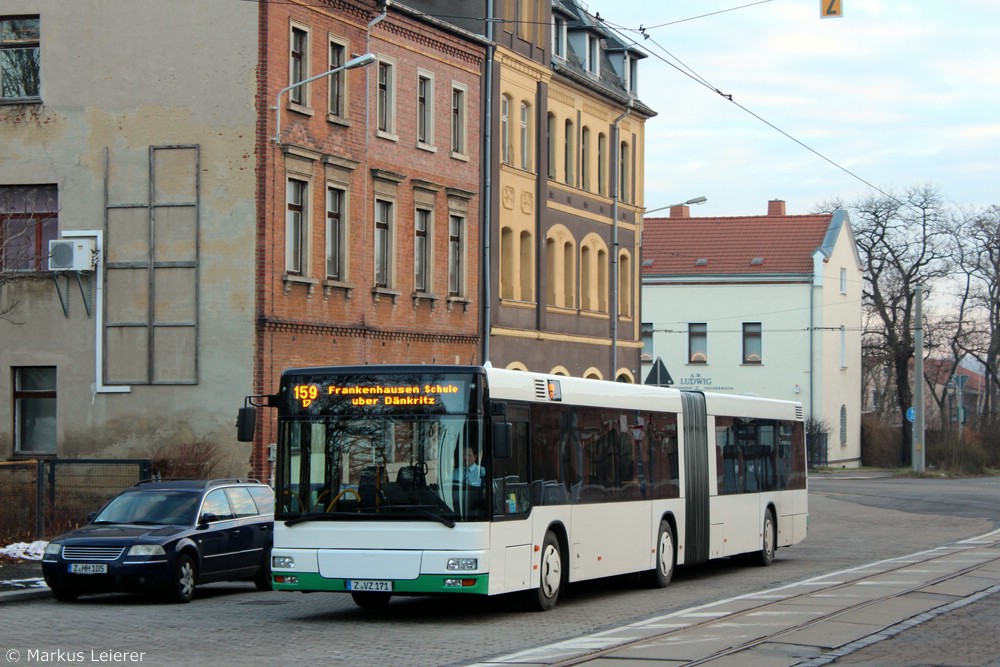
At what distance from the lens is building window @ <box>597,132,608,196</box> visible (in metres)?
47.1

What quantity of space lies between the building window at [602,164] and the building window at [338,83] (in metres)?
14.6

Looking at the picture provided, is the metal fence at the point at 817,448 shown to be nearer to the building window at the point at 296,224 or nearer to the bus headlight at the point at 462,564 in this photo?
the building window at the point at 296,224

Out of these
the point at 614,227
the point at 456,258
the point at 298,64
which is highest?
the point at 298,64

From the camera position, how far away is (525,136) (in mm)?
42281

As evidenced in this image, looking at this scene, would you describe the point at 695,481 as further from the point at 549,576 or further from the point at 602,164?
the point at 602,164

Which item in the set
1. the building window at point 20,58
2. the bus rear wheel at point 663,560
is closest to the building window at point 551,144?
the building window at point 20,58

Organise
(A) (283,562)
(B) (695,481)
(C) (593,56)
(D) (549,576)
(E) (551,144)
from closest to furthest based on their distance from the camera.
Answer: (A) (283,562) → (D) (549,576) → (B) (695,481) → (E) (551,144) → (C) (593,56)

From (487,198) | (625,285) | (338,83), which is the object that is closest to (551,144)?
(487,198)

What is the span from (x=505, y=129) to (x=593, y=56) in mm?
7353

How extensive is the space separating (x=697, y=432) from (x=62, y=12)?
55.5ft

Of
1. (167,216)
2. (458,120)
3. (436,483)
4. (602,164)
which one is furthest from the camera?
(602,164)

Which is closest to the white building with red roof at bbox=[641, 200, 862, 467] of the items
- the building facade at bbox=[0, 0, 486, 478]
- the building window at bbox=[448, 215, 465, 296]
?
the building window at bbox=[448, 215, 465, 296]

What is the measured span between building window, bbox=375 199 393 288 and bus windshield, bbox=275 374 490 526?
18.9 m

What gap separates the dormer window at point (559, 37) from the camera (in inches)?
1759
